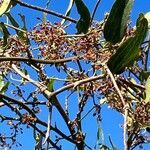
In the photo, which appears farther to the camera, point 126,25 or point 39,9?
point 39,9

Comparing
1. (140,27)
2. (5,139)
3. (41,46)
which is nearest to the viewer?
(140,27)

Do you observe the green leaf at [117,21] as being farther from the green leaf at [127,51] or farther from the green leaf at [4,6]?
the green leaf at [4,6]

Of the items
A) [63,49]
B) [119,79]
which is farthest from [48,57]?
[119,79]

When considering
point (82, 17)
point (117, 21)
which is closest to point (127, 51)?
point (117, 21)

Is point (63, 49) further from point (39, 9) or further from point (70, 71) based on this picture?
point (39, 9)

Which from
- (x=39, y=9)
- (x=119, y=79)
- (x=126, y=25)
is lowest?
(x=119, y=79)

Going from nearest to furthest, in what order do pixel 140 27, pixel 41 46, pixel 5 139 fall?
pixel 140 27
pixel 41 46
pixel 5 139

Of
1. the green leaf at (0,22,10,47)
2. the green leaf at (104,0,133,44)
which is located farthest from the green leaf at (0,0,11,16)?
the green leaf at (104,0,133,44)

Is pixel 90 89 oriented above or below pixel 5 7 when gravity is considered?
below
